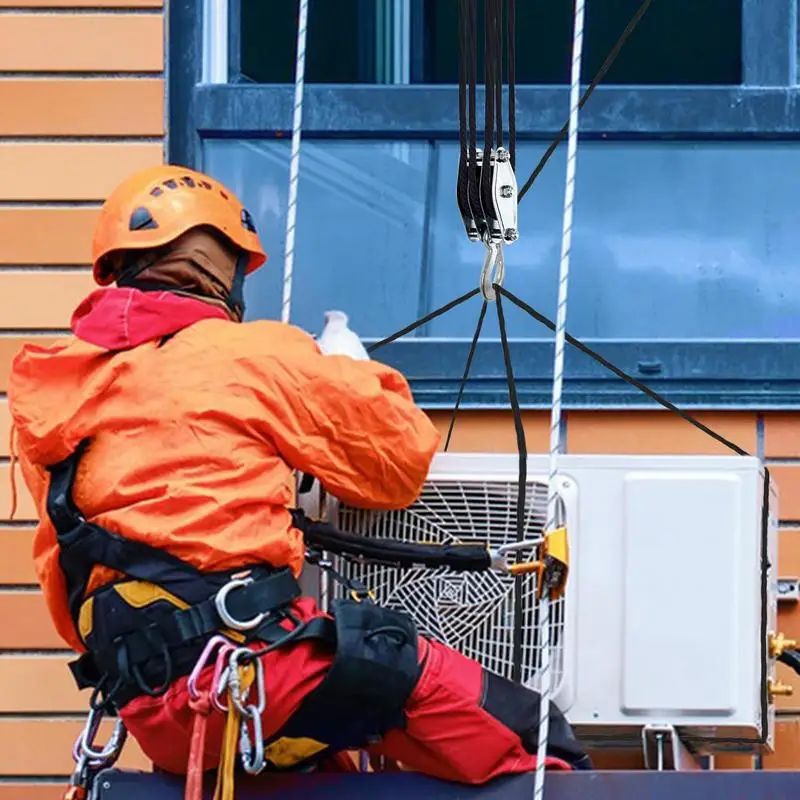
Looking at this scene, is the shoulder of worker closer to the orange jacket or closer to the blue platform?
the orange jacket

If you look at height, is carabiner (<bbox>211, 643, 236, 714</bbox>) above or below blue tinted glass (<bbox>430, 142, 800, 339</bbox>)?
below

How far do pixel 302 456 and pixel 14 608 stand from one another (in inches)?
68.1

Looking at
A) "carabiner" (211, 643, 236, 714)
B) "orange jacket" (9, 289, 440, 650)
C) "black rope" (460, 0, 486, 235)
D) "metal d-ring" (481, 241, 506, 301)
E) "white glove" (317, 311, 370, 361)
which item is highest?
"black rope" (460, 0, 486, 235)

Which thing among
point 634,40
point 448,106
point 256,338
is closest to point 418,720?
point 256,338

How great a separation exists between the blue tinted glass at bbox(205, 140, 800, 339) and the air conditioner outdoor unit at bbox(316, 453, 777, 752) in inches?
51.9

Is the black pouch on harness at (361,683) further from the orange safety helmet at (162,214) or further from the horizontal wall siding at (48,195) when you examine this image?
the horizontal wall siding at (48,195)

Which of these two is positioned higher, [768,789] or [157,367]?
[157,367]

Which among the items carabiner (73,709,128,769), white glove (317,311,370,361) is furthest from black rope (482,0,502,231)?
carabiner (73,709,128,769)

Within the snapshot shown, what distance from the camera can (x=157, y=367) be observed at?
159 inches

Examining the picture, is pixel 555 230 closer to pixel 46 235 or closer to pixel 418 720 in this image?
pixel 46 235

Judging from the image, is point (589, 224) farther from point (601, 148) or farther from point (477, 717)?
point (477, 717)

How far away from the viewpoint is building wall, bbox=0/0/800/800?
541 centimetres

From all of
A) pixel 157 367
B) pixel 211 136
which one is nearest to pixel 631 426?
pixel 211 136

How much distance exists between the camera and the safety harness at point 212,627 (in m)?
3.91
